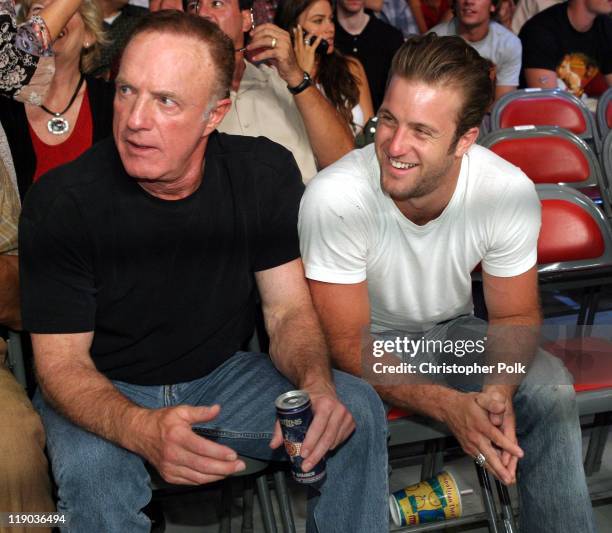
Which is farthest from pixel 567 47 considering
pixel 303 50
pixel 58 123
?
pixel 58 123

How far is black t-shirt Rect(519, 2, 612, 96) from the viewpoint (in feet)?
17.4

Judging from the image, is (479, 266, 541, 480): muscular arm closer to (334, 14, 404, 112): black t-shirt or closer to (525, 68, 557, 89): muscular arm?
(334, 14, 404, 112): black t-shirt

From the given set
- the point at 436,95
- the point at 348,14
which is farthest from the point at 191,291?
the point at 348,14

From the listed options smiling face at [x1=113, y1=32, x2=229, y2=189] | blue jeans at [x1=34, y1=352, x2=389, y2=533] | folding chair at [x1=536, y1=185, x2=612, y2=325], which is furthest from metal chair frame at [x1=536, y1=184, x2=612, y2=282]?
smiling face at [x1=113, y1=32, x2=229, y2=189]

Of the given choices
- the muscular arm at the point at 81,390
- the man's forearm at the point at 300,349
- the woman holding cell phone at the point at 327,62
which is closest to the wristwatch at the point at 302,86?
the woman holding cell phone at the point at 327,62

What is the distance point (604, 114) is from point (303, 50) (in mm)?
1763

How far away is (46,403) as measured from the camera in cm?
200

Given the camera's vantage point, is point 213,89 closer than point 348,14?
Yes

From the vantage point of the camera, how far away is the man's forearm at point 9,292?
2113 millimetres

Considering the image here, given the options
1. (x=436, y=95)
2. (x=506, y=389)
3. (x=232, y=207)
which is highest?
(x=436, y=95)

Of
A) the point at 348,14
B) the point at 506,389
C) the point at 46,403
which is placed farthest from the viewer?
the point at 348,14

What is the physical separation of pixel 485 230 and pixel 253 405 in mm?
792

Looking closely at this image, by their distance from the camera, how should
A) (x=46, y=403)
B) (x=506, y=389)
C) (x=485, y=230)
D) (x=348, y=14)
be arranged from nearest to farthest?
(x=46, y=403) → (x=506, y=389) → (x=485, y=230) → (x=348, y=14)

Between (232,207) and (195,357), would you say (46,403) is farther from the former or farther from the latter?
(232,207)
